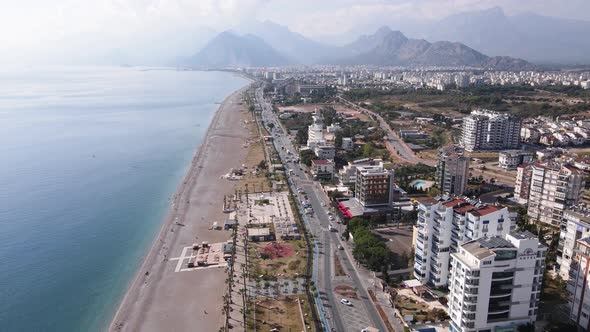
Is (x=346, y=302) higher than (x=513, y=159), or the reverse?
(x=513, y=159)

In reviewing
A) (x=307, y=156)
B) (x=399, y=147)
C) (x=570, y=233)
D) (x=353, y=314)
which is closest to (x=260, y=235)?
(x=353, y=314)

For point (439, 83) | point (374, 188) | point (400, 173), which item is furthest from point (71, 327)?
point (439, 83)

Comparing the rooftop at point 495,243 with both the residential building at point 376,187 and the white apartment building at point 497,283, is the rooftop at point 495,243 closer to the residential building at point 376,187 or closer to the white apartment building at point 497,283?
the white apartment building at point 497,283

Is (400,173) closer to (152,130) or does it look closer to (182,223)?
(182,223)

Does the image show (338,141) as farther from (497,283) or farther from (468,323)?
(468,323)

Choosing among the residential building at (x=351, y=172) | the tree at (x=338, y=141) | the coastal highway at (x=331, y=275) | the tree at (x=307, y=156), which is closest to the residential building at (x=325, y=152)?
the tree at (x=307, y=156)
